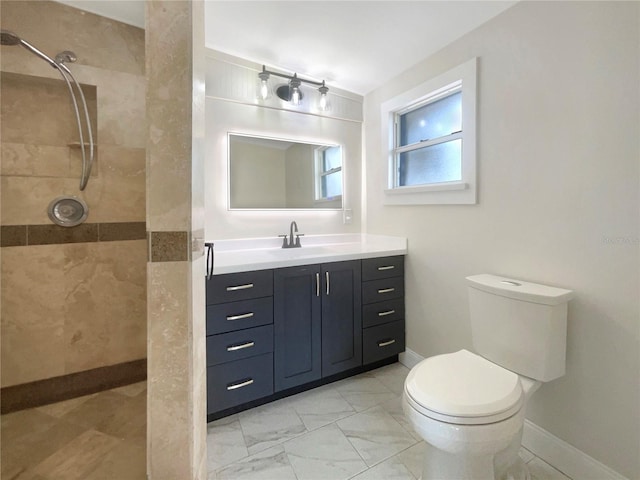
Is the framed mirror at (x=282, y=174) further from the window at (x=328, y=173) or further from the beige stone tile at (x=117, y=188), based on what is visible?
the beige stone tile at (x=117, y=188)

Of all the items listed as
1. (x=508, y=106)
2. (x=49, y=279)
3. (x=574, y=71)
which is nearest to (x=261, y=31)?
(x=508, y=106)

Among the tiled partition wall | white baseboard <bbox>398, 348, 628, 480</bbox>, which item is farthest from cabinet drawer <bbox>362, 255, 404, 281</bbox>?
the tiled partition wall

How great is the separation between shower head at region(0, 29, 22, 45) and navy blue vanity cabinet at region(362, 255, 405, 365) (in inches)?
87.9

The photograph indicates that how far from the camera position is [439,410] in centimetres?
101

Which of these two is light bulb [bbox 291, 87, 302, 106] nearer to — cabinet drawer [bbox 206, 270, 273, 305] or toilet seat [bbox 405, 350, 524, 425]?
cabinet drawer [bbox 206, 270, 273, 305]

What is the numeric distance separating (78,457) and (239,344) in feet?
2.69

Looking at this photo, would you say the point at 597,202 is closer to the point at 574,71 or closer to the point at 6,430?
the point at 574,71

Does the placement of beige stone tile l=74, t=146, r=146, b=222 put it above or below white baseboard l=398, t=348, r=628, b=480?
above

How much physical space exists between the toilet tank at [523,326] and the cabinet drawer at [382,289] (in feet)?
2.37

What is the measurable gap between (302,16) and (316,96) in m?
0.75

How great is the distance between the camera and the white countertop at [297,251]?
1629mm

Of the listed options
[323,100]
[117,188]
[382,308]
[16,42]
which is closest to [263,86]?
[323,100]

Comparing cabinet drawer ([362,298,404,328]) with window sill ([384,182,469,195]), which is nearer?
window sill ([384,182,469,195])

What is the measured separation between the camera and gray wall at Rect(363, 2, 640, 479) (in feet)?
3.71
